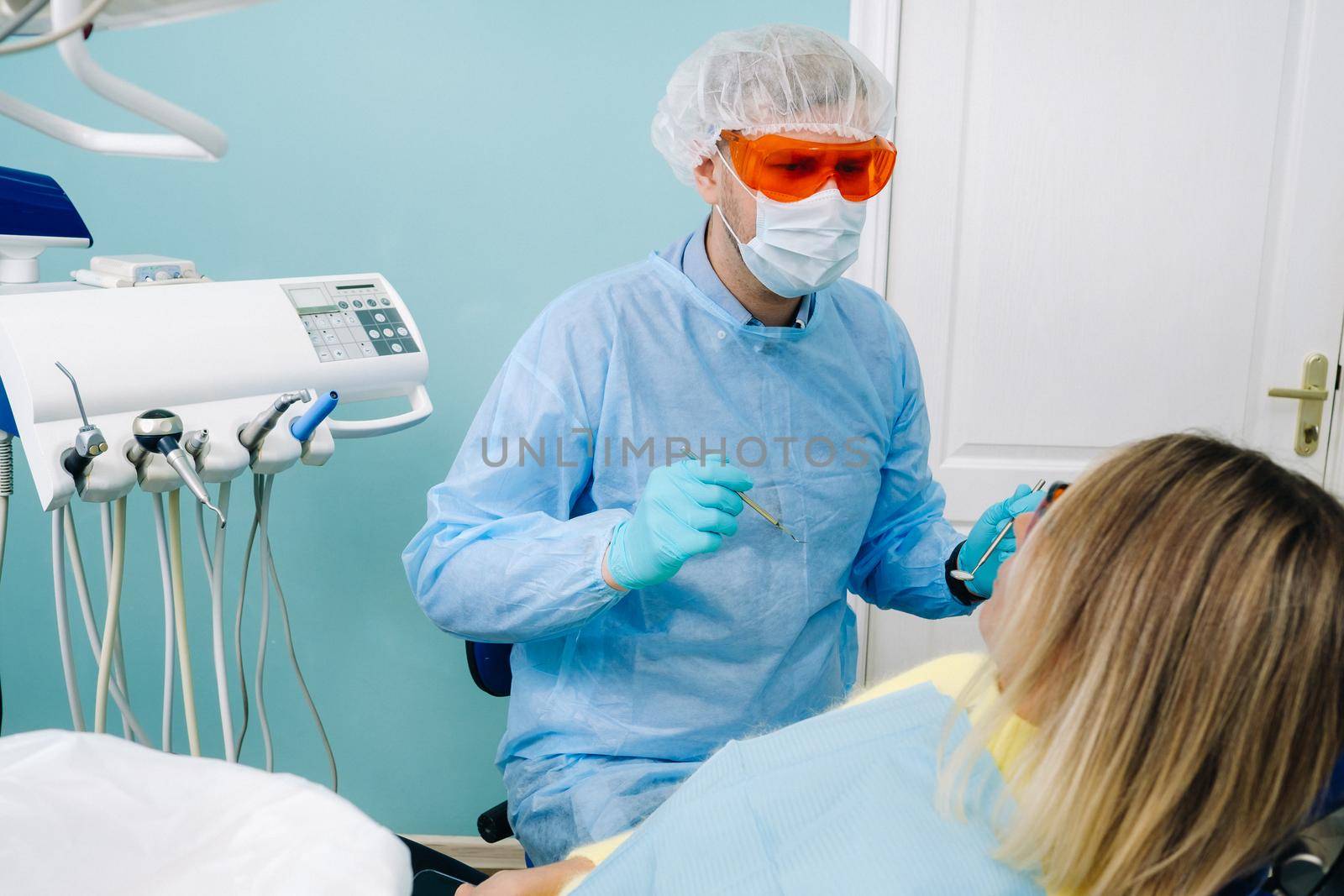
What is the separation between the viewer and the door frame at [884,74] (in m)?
1.80

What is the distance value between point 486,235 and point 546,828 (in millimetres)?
1094

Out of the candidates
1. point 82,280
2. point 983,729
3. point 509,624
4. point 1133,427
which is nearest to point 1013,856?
point 983,729

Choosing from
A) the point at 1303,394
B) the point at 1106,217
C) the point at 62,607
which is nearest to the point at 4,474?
the point at 62,607

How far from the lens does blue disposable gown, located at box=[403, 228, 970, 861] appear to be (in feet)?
3.96

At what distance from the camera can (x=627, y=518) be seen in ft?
3.99

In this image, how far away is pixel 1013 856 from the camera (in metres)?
0.70

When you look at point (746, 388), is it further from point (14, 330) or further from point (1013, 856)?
point (14, 330)

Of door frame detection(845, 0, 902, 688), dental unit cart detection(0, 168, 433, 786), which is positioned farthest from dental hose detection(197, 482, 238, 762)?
door frame detection(845, 0, 902, 688)

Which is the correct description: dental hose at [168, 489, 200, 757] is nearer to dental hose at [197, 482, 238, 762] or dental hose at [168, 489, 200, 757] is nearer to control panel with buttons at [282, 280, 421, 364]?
dental hose at [197, 482, 238, 762]

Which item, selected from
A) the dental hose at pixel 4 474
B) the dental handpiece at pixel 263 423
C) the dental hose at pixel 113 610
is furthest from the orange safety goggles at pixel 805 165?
the dental hose at pixel 4 474

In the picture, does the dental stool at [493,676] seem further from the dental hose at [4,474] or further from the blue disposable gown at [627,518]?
the dental hose at [4,474]

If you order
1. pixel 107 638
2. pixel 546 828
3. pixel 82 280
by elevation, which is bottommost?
pixel 546 828

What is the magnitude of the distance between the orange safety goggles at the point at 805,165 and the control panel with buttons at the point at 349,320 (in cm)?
53

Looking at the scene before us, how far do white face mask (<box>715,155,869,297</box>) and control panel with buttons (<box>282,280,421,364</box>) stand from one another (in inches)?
19.9
